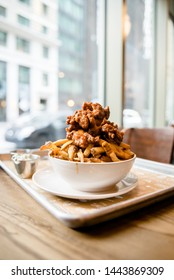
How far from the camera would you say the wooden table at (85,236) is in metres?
0.42

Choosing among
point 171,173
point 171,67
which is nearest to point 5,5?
point 171,173

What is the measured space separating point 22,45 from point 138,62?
169 cm

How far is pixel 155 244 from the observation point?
455 mm

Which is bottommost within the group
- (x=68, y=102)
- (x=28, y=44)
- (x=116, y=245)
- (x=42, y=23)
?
(x=116, y=245)

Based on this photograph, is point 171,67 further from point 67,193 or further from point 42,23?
point 67,193

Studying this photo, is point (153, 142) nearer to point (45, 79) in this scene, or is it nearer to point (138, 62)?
point (45, 79)

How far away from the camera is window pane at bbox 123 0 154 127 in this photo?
8.34 ft

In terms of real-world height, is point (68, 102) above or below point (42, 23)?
below

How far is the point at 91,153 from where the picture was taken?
2.02ft

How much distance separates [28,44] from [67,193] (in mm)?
1401

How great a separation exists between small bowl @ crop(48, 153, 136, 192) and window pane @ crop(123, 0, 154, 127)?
6.14 ft

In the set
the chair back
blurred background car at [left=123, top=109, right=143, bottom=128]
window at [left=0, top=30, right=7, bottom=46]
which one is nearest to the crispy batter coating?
the chair back

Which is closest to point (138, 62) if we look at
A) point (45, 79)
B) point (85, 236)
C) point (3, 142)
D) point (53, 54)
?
point (53, 54)

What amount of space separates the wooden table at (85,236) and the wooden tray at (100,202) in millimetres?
22
